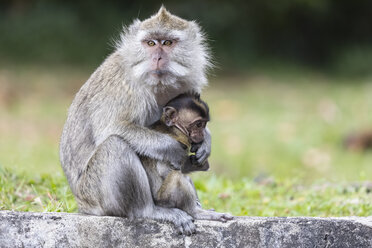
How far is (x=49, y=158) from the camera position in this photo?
10.9 meters

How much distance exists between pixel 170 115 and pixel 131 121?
11.7 inches

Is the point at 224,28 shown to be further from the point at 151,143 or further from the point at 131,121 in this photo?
the point at 151,143

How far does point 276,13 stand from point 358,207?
636 inches

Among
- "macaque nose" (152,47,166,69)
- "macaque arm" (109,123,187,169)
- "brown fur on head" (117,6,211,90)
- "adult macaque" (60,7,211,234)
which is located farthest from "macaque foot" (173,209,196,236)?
"macaque nose" (152,47,166,69)

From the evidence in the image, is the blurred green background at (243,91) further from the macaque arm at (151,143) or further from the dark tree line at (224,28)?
the macaque arm at (151,143)

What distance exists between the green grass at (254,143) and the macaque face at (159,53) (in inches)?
58.1

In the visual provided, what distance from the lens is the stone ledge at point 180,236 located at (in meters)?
4.55

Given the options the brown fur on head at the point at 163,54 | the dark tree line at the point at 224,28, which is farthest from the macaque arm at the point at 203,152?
the dark tree line at the point at 224,28

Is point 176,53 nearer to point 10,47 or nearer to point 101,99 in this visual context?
point 101,99

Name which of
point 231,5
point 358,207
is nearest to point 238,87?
point 231,5

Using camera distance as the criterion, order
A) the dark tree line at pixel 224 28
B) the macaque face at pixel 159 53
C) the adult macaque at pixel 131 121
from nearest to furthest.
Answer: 1. the adult macaque at pixel 131 121
2. the macaque face at pixel 159 53
3. the dark tree line at pixel 224 28

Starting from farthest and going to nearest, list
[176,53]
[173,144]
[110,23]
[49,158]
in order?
[110,23]
[49,158]
[176,53]
[173,144]

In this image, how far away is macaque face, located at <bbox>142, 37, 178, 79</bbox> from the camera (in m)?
5.09

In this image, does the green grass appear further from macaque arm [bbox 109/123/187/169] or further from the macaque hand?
the macaque hand
